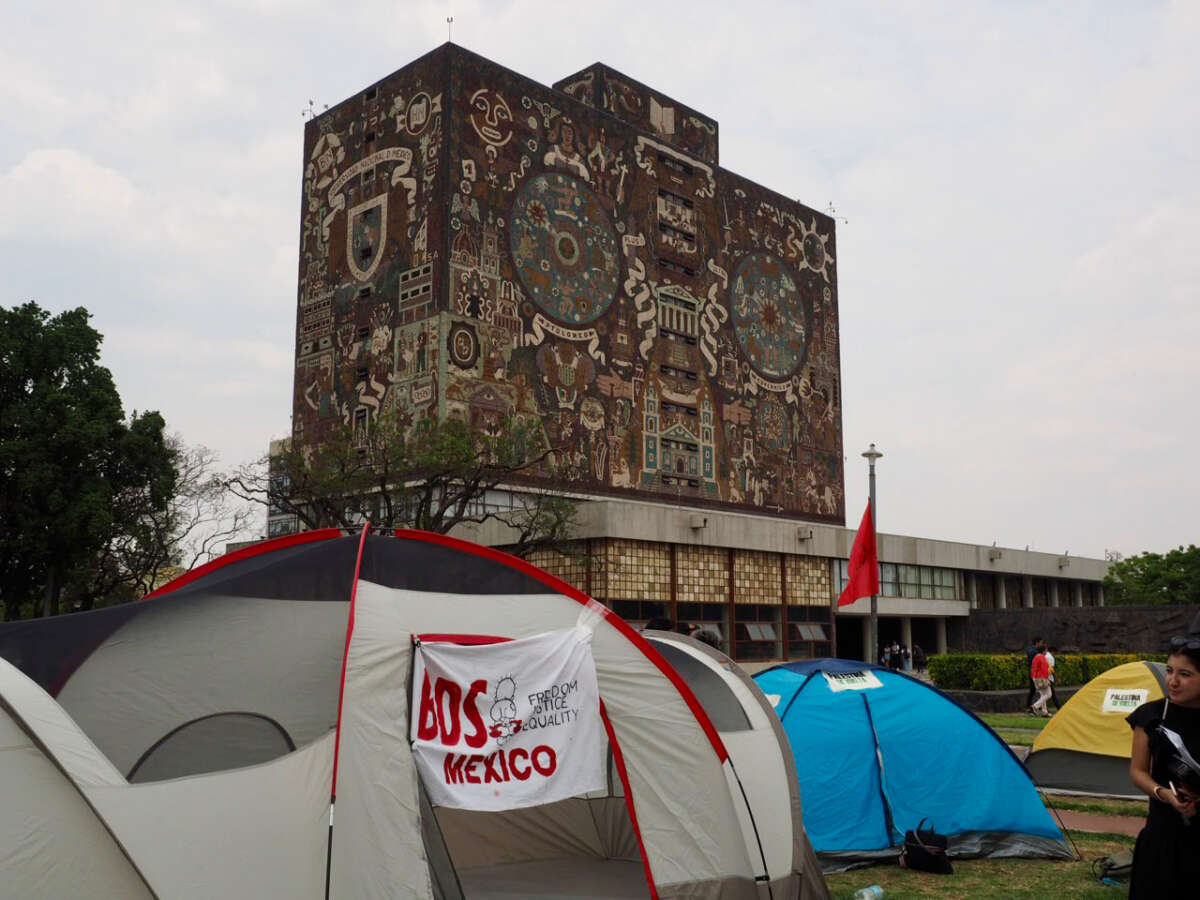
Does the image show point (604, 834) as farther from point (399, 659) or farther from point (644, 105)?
point (644, 105)

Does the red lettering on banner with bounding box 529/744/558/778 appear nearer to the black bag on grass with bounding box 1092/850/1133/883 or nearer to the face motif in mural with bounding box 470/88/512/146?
the black bag on grass with bounding box 1092/850/1133/883

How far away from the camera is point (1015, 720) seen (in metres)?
23.7

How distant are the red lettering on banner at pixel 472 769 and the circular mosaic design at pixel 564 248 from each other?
39181 millimetres

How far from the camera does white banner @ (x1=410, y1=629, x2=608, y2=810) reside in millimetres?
6953

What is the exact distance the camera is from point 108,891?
5.85m

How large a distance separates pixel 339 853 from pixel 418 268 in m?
39.3

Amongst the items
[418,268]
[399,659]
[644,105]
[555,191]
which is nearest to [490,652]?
[399,659]

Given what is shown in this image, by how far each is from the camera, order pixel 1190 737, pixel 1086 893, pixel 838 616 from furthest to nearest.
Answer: pixel 838 616 < pixel 1086 893 < pixel 1190 737

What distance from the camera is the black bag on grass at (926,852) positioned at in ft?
31.7

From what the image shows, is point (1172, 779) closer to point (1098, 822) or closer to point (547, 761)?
point (547, 761)

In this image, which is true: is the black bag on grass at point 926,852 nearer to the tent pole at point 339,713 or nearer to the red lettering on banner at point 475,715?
the red lettering on banner at point 475,715

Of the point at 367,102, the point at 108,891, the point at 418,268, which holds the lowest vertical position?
the point at 108,891

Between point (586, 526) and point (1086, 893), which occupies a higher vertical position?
point (586, 526)

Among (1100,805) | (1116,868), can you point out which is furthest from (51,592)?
(1116,868)
